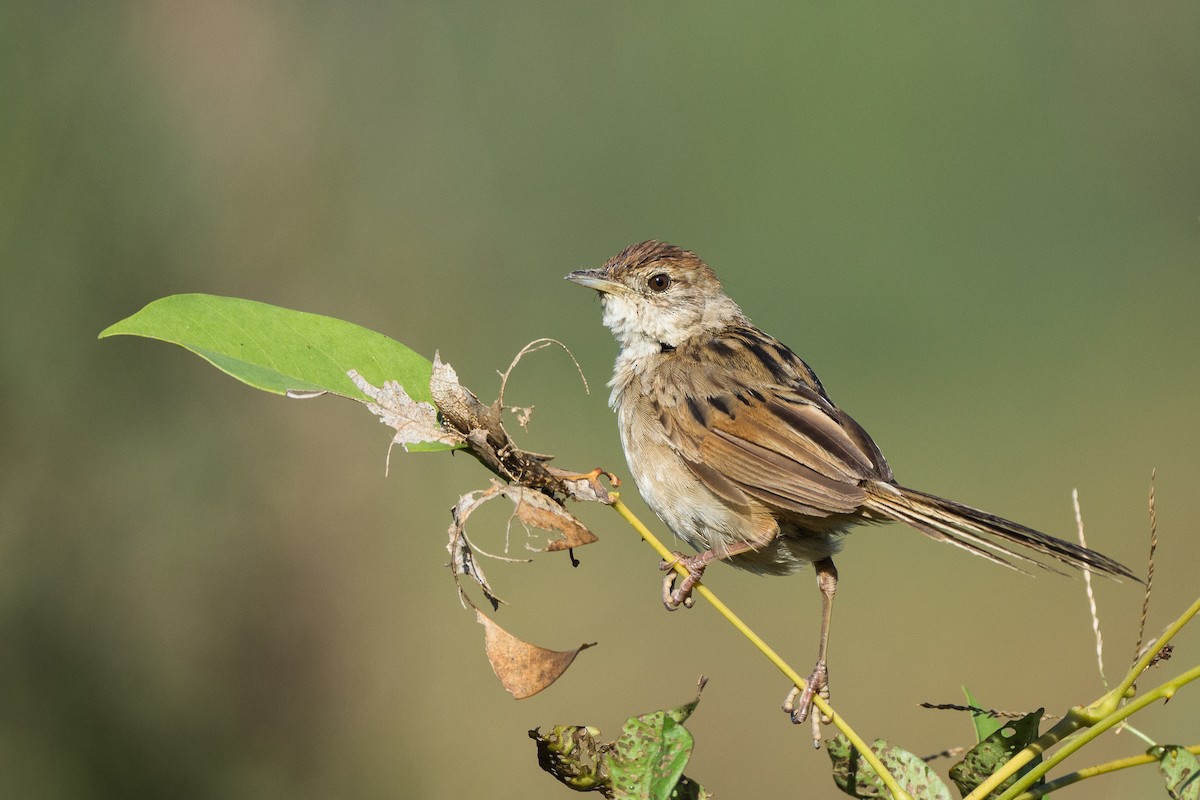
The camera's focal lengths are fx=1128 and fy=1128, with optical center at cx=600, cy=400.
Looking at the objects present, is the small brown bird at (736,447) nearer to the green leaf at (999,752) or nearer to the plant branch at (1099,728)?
the green leaf at (999,752)

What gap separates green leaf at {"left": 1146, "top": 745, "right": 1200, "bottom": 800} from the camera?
1460 mm

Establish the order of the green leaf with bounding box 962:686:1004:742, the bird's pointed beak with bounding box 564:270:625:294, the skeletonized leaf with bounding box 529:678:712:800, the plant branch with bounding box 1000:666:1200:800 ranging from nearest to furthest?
the plant branch with bounding box 1000:666:1200:800, the skeletonized leaf with bounding box 529:678:712:800, the green leaf with bounding box 962:686:1004:742, the bird's pointed beak with bounding box 564:270:625:294

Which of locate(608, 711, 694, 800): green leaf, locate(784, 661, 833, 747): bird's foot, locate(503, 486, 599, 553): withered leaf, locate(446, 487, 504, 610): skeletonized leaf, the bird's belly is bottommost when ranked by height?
locate(608, 711, 694, 800): green leaf

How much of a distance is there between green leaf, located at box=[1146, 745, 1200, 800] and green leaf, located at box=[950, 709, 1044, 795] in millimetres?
186

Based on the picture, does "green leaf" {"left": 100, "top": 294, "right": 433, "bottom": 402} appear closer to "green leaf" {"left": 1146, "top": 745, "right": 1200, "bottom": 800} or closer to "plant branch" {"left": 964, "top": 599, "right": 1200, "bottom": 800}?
"plant branch" {"left": 964, "top": 599, "right": 1200, "bottom": 800}

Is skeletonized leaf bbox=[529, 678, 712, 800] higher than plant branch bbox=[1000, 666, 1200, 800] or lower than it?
lower

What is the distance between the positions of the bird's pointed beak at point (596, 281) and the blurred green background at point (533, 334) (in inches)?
71.8

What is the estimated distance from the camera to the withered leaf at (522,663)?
1.74m

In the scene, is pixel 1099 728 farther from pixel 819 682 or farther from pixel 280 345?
pixel 819 682

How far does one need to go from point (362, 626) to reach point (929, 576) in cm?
504

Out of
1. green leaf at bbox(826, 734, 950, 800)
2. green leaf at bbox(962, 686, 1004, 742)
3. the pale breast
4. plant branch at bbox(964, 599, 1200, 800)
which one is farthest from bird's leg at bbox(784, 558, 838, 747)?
plant branch at bbox(964, 599, 1200, 800)

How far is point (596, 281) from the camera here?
155 inches

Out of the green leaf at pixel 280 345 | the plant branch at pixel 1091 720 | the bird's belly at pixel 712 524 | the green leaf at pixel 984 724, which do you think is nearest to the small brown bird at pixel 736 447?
the bird's belly at pixel 712 524

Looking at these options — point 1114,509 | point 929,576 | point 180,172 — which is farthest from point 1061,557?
point 1114,509
